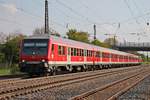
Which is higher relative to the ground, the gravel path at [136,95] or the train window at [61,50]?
the train window at [61,50]

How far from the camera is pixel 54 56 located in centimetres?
2648

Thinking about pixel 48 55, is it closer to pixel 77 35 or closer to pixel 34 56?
pixel 34 56

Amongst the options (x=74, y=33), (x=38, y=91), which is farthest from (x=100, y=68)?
(x=74, y=33)

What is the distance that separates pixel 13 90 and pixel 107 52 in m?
Result: 35.5

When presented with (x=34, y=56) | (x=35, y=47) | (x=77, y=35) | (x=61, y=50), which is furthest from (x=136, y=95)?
(x=77, y=35)

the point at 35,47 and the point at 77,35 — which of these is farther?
the point at 77,35

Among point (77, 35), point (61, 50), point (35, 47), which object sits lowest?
point (61, 50)

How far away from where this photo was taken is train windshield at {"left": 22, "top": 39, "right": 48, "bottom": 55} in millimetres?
25828

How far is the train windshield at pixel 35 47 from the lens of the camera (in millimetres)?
25828

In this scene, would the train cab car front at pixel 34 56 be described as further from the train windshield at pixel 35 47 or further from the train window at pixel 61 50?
the train window at pixel 61 50

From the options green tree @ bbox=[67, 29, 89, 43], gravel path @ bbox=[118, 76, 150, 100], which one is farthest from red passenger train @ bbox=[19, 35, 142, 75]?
green tree @ bbox=[67, 29, 89, 43]

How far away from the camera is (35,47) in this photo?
2617cm

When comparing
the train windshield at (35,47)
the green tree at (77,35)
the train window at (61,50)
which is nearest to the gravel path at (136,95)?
the train windshield at (35,47)

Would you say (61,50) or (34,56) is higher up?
(61,50)
